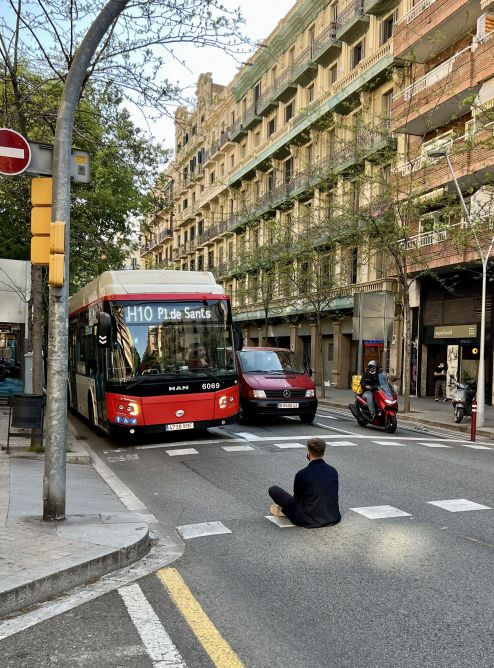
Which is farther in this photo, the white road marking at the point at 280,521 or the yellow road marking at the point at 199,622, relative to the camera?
the white road marking at the point at 280,521

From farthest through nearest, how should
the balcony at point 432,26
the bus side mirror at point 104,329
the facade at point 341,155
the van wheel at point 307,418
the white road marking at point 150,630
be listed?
the balcony at point 432,26 → the facade at point 341,155 → the van wheel at point 307,418 → the bus side mirror at point 104,329 → the white road marking at point 150,630

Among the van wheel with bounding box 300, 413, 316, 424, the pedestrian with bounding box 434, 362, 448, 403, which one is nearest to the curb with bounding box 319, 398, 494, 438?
the van wheel with bounding box 300, 413, 316, 424

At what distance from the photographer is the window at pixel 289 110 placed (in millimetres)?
43428

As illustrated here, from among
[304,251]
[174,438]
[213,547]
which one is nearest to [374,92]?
[304,251]

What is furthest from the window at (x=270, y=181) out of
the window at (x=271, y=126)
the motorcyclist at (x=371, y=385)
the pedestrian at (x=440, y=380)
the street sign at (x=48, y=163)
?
the street sign at (x=48, y=163)

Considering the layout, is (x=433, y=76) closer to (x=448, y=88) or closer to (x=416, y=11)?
(x=448, y=88)

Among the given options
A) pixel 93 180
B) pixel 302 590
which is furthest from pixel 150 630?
pixel 93 180

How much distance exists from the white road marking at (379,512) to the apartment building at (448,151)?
1462 centimetres

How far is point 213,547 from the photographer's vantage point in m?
6.04

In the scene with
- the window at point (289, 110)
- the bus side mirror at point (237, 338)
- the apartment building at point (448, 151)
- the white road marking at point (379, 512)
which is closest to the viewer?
the white road marking at point (379, 512)

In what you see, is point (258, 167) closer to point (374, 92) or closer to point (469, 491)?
point (374, 92)

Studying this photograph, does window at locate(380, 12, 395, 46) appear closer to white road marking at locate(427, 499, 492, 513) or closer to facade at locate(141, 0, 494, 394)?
facade at locate(141, 0, 494, 394)

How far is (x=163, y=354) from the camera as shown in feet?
39.9

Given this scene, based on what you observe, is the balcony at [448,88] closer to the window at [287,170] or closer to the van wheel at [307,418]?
the van wheel at [307,418]
